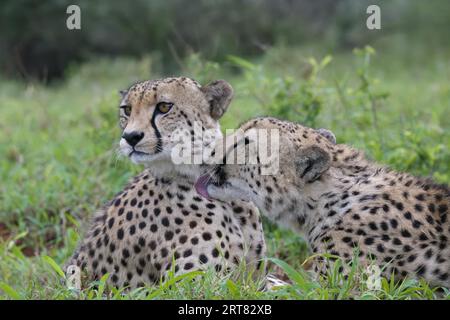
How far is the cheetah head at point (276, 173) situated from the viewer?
11.9ft

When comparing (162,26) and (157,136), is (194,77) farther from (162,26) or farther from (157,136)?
(162,26)

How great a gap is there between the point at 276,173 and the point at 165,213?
0.56m

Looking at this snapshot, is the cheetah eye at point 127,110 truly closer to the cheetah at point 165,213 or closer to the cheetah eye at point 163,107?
the cheetah at point 165,213

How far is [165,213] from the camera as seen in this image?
3826 mm

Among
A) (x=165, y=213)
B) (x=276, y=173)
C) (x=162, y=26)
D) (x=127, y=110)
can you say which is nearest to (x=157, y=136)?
(x=127, y=110)

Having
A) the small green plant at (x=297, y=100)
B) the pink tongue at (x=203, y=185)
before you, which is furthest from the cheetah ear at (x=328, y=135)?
the small green plant at (x=297, y=100)

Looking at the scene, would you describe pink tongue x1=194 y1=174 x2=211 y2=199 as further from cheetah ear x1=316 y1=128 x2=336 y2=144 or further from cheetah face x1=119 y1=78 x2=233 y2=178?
cheetah ear x1=316 y1=128 x2=336 y2=144

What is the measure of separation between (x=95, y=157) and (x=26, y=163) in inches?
33.1

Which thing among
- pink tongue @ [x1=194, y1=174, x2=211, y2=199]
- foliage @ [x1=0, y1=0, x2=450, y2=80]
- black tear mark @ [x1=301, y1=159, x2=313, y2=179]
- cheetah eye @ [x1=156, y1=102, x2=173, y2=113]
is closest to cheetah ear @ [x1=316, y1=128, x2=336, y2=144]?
black tear mark @ [x1=301, y1=159, x2=313, y2=179]

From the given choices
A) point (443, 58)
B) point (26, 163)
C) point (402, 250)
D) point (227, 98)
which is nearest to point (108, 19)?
point (443, 58)

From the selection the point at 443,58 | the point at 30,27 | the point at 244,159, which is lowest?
the point at 244,159

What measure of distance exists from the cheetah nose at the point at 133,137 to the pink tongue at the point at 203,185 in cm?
34

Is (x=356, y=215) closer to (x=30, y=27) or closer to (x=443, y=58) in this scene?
(x=443, y=58)

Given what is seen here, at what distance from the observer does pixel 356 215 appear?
356 cm
